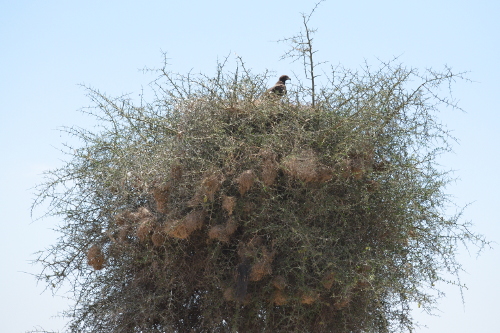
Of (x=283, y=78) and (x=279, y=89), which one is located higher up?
(x=283, y=78)

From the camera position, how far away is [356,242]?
485 cm

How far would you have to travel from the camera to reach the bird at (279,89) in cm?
498

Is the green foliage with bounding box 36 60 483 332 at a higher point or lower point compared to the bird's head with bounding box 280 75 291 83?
lower

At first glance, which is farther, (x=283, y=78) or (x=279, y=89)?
(x=283, y=78)

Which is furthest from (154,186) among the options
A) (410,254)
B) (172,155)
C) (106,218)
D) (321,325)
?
(410,254)

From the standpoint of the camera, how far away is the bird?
498cm

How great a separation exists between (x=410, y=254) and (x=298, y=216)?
99 cm

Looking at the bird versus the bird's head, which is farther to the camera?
the bird's head

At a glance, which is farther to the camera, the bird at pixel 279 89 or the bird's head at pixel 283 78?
the bird's head at pixel 283 78

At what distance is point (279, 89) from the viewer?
548cm

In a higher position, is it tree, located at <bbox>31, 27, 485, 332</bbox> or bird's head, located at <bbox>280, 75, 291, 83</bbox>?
bird's head, located at <bbox>280, 75, 291, 83</bbox>

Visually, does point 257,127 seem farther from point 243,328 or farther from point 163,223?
point 243,328

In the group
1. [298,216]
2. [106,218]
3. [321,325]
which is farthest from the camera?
[106,218]

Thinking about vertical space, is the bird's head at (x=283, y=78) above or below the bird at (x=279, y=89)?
above
